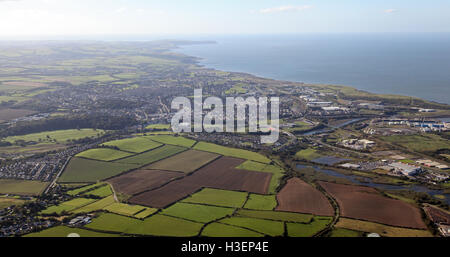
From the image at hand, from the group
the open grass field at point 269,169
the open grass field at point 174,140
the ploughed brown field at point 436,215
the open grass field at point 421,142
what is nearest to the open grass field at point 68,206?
the open grass field at point 269,169

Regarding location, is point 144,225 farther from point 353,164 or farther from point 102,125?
point 102,125

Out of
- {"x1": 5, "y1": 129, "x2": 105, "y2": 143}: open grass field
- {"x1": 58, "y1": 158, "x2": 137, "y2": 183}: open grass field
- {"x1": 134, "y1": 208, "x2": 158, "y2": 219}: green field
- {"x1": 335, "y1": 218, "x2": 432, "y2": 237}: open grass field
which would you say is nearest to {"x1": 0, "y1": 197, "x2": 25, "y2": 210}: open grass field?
{"x1": 58, "y1": 158, "x2": 137, "y2": 183}: open grass field

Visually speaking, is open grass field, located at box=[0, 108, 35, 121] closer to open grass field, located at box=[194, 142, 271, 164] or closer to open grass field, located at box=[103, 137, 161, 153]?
open grass field, located at box=[103, 137, 161, 153]

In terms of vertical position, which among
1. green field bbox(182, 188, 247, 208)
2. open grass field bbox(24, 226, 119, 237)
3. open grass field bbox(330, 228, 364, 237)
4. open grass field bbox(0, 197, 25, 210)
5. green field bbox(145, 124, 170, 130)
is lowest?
green field bbox(182, 188, 247, 208)

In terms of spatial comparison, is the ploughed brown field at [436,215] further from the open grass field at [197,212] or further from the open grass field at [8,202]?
the open grass field at [8,202]

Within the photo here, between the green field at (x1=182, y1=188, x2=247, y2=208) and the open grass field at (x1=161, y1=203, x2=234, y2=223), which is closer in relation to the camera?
the open grass field at (x1=161, y1=203, x2=234, y2=223)
